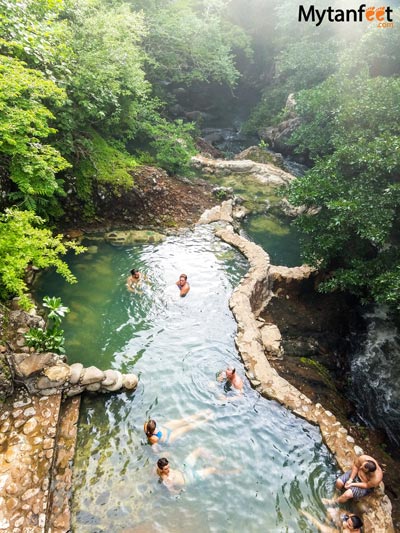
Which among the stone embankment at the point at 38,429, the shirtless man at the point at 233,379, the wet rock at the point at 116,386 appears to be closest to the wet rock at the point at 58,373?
the stone embankment at the point at 38,429

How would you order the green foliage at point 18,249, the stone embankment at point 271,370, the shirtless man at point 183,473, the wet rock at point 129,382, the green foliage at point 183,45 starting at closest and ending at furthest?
the shirtless man at point 183,473 < the stone embankment at point 271,370 < the green foliage at point 18,249 < the wet rock at point 129,382 < the green foliage at point 183,45

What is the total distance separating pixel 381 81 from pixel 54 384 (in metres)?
14.5

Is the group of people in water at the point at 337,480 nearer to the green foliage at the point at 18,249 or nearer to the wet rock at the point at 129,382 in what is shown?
the wet rock at the point at 129,382

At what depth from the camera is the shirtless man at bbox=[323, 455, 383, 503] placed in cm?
624

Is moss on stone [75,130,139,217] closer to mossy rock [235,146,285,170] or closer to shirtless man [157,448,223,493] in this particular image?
shirtless man [157,448,223,493]

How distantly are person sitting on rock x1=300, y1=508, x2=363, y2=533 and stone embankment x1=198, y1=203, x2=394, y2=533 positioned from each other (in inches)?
14.4

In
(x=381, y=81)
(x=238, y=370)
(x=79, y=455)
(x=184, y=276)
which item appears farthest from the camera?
(x=381, y=81)

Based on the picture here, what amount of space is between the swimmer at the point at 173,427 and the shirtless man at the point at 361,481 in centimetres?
286

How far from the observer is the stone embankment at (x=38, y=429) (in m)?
5.34

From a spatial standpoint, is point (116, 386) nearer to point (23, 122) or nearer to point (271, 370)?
point (271, 370)

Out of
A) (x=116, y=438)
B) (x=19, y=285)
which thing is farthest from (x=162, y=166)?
(x=116, y=438)

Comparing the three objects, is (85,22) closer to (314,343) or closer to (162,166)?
(162,166)

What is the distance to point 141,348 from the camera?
29.8 ft

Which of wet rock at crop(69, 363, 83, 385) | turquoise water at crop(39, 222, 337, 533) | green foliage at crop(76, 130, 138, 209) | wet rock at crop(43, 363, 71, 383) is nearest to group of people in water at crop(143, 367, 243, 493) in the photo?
turquoise water at crop(39, 222, 337, 533)
